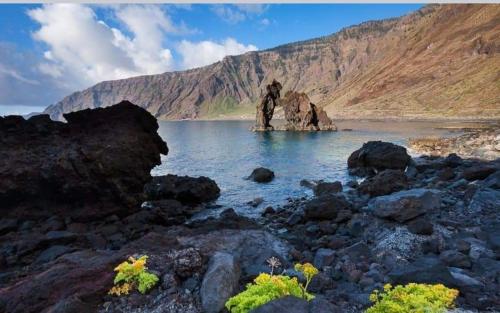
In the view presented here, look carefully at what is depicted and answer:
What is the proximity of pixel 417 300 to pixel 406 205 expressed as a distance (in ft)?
40.0

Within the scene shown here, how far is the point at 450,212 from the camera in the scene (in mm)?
20688

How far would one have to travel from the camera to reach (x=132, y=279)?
11391 millimetres

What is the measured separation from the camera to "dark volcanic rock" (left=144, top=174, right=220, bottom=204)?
36406 millimetres

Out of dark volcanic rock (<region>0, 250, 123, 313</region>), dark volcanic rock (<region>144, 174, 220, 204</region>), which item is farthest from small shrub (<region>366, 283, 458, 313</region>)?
dark volcanic rock (<region>144, 174, 220, 204</region>)

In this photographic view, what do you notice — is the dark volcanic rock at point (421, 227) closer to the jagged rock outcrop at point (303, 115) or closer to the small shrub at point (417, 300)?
the small shrub at point (417, 300)

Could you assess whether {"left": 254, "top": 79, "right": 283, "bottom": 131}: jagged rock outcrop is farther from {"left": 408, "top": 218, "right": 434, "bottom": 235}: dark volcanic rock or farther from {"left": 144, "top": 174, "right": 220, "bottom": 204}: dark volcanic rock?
{"left": 408, "top": 218, "right": 434, "bottom": 235}: dark volcanic rock

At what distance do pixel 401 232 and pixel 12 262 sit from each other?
18518mm

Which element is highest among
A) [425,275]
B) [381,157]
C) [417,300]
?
[417,300]

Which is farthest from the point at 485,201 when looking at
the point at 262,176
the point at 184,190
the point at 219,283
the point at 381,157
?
the point at 262,176

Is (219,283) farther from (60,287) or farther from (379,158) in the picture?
(379,158)

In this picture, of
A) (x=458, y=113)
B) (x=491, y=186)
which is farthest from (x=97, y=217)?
(x=458, y=113)

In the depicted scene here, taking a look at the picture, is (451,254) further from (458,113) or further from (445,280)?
(458,113)

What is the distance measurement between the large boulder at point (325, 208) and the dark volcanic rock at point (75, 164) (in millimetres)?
13049

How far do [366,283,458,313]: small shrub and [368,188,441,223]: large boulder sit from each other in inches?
427
